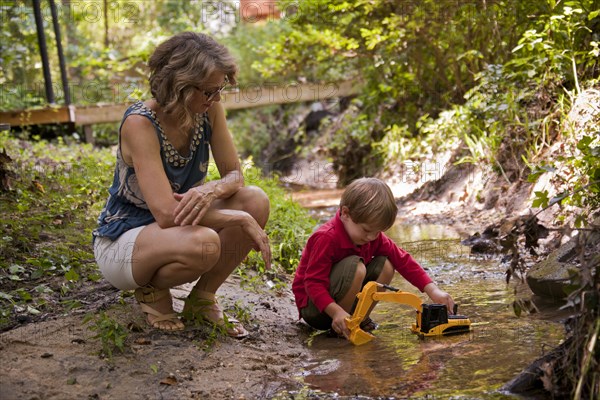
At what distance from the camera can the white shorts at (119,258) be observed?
3170 millimetres

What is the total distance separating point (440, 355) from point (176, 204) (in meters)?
1.28

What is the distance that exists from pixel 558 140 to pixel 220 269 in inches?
153

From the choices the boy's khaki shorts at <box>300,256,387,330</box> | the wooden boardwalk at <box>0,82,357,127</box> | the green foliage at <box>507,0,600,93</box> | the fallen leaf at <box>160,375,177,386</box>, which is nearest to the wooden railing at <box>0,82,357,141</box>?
the wooden boardwalk at <box>0,82,357,127</box>

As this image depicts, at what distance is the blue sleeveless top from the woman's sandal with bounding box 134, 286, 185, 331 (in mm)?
A: 288

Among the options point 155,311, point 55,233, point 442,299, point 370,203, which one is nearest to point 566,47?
point 442,299

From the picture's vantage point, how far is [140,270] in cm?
315

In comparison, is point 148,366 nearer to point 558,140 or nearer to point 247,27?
point 558,140

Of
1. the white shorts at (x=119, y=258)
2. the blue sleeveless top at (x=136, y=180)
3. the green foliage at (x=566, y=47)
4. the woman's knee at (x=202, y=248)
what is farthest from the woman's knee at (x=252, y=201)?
the green foliage at (x=566, y=47)

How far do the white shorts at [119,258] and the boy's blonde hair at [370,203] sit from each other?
0.94 metres

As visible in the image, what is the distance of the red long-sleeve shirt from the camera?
11.2ft

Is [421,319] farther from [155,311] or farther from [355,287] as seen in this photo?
[155,311]

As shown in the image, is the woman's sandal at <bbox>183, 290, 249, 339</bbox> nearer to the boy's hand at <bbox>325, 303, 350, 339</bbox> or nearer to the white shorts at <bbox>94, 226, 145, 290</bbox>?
the white shorts at <bbox>94, 226, 145, 290</bbox>

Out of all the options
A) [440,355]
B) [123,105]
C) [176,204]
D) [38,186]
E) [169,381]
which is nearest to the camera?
[169,381]

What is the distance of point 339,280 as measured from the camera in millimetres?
3406
